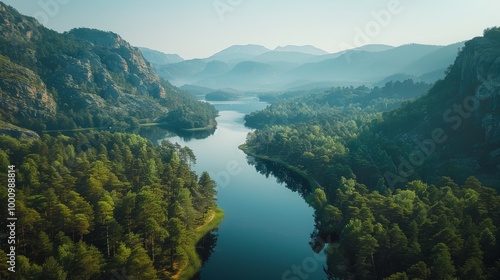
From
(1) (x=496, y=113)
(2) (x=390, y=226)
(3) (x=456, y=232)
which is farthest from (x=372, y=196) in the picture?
(1) (x=496, y=113)

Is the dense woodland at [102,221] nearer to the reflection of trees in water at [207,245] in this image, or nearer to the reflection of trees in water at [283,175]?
the reflection of trees in water at [207,245]

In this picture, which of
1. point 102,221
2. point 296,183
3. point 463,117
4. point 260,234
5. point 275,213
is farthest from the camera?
point 463,117

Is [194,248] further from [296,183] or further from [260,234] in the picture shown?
[296,183]

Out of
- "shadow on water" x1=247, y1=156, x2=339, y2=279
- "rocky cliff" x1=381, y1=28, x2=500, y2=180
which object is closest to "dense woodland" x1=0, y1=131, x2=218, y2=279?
"shadow on water" x1=247, y1=156, x2=339, y2=279

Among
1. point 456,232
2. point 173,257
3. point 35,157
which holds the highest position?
point 35,157

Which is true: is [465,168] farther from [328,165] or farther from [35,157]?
[35,157]

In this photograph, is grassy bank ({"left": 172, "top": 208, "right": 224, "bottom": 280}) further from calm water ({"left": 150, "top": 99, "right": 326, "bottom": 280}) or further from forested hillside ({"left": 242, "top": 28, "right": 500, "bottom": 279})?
forested hillside ({"left": 242, "top": 28, "right": 500, "bottom": 279})

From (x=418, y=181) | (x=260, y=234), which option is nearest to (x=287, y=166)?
(x=260, y=234)
